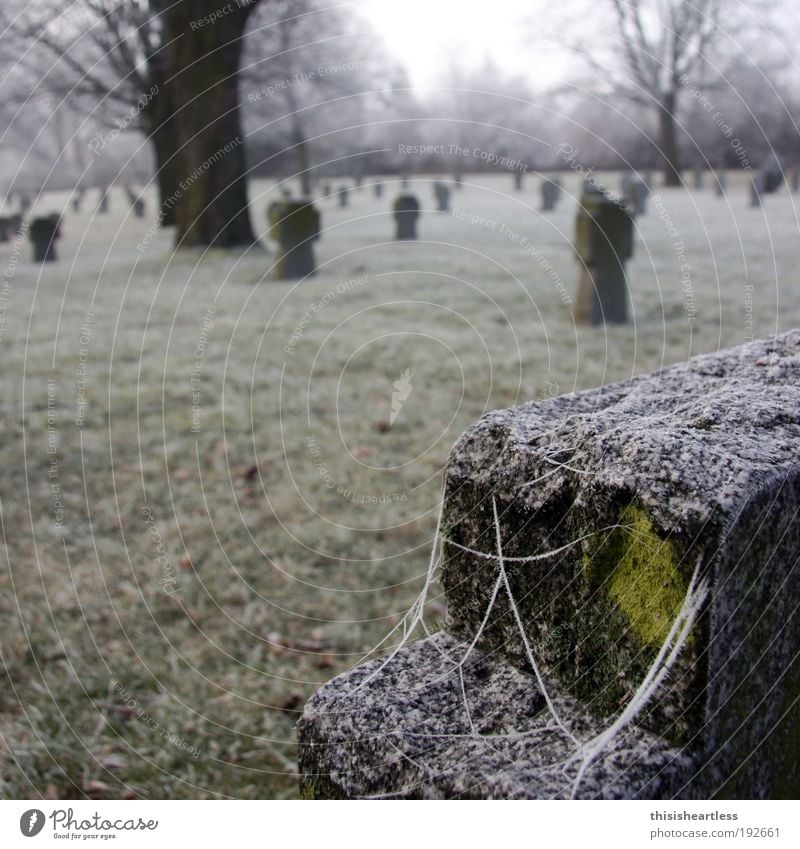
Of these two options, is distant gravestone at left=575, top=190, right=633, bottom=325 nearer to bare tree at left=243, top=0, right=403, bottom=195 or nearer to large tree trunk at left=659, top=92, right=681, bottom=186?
large tree trunk at left=659, top=92, right=681, bottom=186

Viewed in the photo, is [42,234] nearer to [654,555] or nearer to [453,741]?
[453,741]

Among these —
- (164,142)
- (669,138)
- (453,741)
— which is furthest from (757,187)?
(453,741)

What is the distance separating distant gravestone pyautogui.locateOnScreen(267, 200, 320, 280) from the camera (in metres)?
8.44

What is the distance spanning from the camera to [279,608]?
306 cm

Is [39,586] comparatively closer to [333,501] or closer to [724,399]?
[333,501]

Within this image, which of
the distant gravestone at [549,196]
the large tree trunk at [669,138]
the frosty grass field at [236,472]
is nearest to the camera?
the frosty grass field at [236,472]

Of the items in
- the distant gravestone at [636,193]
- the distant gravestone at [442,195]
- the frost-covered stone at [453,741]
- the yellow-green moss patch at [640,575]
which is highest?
the distant gravestone at [442,195]

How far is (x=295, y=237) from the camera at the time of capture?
8539 mm

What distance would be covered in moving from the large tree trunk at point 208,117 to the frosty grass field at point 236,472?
1.60 meters

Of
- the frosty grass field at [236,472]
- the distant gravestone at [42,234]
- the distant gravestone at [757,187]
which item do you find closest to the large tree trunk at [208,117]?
the frosty grass field at [236,472]

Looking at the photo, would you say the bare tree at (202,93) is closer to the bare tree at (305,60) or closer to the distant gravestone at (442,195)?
the bare tree at (305,60)

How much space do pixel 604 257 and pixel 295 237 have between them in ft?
11.3

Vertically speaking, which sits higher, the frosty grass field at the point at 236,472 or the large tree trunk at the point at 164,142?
the large tree trunk at the point at 164,142

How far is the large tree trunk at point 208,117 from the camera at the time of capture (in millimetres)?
9094
